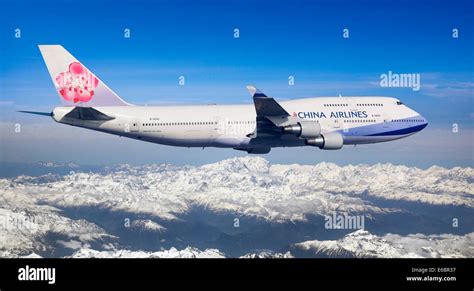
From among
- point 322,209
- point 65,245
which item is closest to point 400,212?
point 322,209

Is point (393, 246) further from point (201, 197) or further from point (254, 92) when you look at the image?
point (254, 92)

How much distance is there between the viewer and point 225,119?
44969 mm

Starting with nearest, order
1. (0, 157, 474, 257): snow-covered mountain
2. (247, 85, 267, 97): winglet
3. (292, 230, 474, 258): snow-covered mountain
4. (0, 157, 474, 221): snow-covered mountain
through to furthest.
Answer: (247, 85, 267, 97): winglet → (0, 157, 474, 257): snow-covered mountain → (292, 230, 474, 258): snow-covered mountain → (0, 157, 474, 221): snow-covered mountain

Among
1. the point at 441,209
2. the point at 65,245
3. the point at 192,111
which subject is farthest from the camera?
the point at 441,209

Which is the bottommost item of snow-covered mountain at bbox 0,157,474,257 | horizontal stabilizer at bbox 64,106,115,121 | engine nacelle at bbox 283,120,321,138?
snow-covered mountain at bbox 0,157,474,257

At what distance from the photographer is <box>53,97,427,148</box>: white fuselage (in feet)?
144

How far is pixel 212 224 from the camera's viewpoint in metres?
123

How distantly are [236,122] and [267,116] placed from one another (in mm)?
3183

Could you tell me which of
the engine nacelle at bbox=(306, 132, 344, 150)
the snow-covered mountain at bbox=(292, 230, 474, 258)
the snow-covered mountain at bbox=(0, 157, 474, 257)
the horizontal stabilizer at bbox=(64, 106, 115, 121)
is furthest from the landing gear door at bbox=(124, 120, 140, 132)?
the snow-covered mountain at bbox=(292, 230, 474, 258)

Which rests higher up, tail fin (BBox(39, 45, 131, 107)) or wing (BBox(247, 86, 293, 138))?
tail fin (BBox(39, 45, 131, 107))

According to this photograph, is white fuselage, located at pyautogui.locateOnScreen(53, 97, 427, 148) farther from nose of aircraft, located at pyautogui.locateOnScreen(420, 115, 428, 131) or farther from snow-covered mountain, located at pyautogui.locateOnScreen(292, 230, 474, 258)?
snow-covered mountain, located at pyautogui.locateOnScreen(292, 230, 474, 258)

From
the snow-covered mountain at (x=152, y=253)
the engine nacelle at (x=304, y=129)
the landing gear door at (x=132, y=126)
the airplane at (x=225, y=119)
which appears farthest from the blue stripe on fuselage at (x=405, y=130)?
the snow-covered mountain at (x=152, y=253)

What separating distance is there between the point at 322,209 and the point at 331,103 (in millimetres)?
98470
